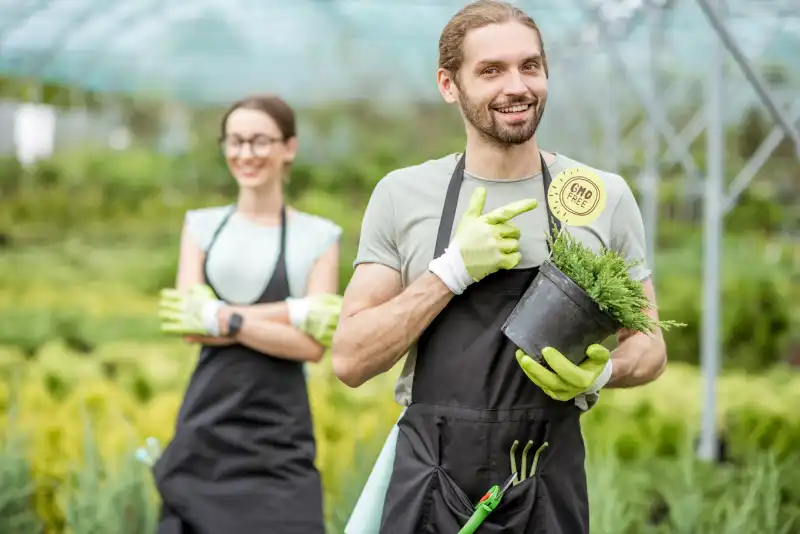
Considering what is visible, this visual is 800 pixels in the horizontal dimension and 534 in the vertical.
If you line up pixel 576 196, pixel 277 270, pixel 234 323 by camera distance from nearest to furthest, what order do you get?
pixel 576 196
pixel 234 323
pixel 277 270

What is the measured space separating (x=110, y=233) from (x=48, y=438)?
7.90 m

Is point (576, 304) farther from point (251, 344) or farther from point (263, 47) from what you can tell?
point (263, 47)

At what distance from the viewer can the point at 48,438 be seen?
A: 4066 millimetres

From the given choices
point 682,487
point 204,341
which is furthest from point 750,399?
point 204,341

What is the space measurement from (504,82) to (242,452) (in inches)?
60.9

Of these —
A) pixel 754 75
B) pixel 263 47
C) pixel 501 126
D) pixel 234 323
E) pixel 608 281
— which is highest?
pixel 263 47

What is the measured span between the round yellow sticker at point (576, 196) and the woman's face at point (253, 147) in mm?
1432

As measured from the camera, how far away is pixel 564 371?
5.57 feet

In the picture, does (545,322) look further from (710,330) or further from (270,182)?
(710,330)

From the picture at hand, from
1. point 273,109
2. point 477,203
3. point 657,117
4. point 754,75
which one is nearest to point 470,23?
point 477,203

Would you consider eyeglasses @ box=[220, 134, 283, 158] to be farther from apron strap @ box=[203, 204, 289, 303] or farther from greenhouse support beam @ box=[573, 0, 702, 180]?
greenhouse support beam @ box=[573, 0, 702, 180]

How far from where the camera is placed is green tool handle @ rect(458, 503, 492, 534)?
5.81 ft

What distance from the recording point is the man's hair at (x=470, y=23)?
1.83 metres

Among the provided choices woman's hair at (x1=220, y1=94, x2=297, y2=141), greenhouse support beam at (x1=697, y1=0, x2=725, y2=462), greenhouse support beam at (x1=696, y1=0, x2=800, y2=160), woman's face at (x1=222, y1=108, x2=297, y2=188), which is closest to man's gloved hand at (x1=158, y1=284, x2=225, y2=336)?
woman's face at (x1=222, y1=108, x2=297, y2=188)
